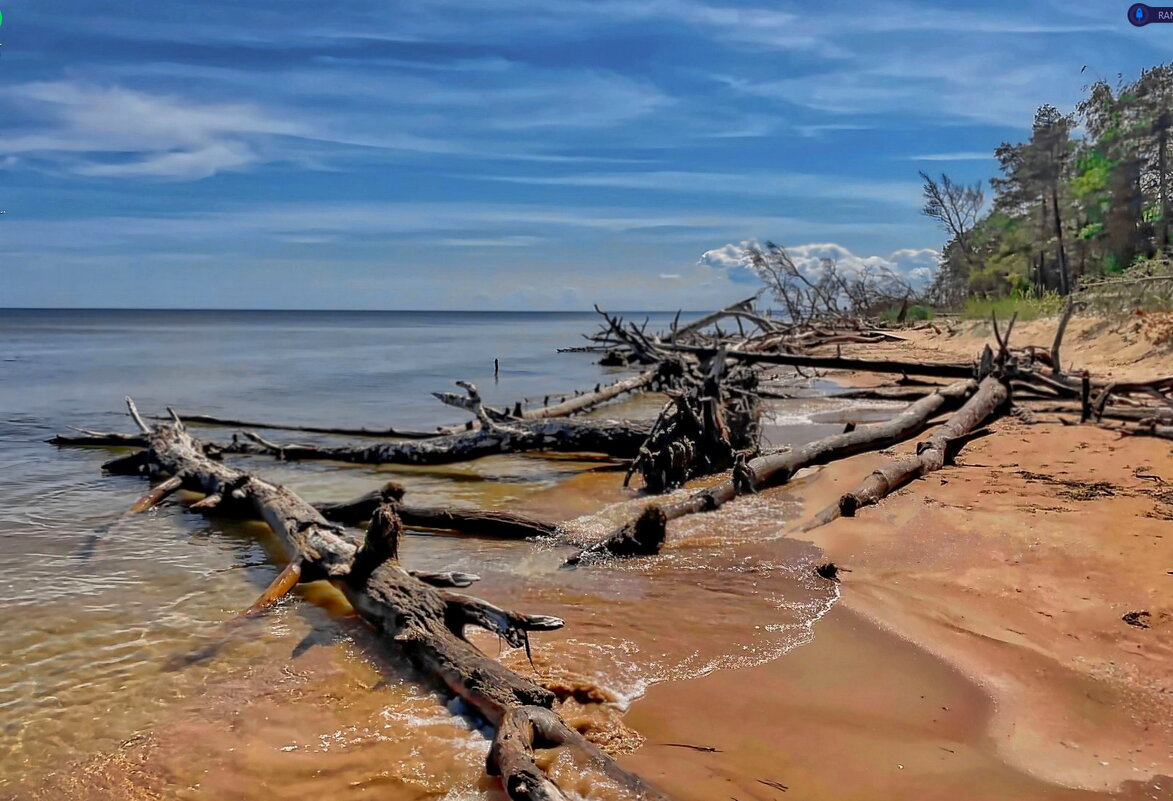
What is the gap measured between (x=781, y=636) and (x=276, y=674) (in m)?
2.73

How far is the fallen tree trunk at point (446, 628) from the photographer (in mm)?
2986

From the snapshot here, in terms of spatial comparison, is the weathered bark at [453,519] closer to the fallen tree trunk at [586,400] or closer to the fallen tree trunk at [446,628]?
the fallen tree trunk at [446,628]

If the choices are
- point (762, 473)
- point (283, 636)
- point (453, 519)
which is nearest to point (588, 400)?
point (762, 473)

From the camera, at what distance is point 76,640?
4.80 meters

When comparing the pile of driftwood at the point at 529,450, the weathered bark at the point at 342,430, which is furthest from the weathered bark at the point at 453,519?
the weathered bark at the point at 342,430

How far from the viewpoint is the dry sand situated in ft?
10.0

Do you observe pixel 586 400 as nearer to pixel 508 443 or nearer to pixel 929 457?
pixel 508 443

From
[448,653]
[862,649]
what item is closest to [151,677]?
[448,653]

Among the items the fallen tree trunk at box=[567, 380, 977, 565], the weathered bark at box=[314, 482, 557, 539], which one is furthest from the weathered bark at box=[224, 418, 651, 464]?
the weathered bark at box=[314, 482, 557, 539]

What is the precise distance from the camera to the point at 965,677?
379 cm

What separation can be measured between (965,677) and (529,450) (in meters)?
7.26

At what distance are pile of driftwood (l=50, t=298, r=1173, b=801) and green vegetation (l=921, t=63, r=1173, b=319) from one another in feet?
43.9

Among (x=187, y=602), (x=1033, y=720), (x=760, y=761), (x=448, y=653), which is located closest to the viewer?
(x=760, y=761)

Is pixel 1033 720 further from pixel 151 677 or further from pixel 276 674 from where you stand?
pixel 151 677
